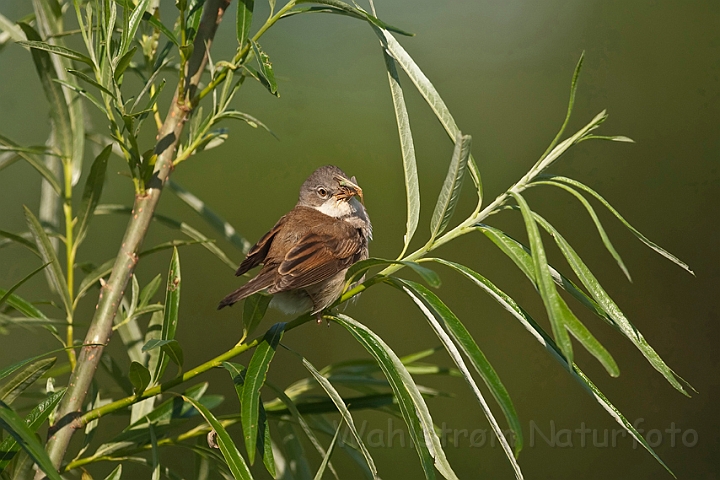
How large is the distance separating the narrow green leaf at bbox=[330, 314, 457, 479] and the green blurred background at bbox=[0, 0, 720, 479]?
11.3ft

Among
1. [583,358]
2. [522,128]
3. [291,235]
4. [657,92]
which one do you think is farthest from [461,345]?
[657,92]

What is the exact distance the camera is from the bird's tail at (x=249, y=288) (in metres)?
2.14

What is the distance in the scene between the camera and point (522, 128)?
22.5 ft

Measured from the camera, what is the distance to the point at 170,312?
1.75 metres

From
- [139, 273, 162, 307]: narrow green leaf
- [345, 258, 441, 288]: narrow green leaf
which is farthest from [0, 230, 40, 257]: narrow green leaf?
[345, 258, 441, 288]: narrow green leaf

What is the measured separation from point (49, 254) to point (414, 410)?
41.3 inches

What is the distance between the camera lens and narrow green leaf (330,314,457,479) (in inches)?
57.4

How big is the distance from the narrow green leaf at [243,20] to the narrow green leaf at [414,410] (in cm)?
87

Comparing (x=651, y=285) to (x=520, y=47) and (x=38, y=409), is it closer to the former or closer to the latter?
(x=520, y=47)

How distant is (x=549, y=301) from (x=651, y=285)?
545 centimetres

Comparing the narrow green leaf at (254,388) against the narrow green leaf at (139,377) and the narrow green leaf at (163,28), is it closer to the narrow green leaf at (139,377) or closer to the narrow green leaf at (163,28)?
the narrow green leaf at (139,377)

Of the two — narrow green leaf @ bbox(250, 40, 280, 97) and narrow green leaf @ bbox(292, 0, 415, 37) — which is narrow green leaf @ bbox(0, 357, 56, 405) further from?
narrow green leaf @ bbox(292, 0, 415, 37)

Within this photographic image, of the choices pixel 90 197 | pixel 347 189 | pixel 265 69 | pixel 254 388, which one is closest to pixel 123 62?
pixel 265 69

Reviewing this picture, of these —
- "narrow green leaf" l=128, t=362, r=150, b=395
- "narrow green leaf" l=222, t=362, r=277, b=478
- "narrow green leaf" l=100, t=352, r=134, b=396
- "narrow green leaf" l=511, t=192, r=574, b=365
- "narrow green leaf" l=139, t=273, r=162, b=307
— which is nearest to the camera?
"narrow green leaf" l=511, t=192, r=574, b=365
